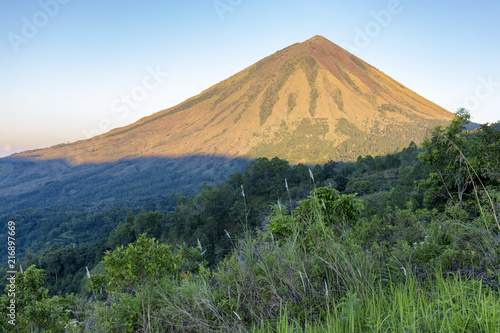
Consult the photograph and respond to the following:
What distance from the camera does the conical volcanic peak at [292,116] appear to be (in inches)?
5468

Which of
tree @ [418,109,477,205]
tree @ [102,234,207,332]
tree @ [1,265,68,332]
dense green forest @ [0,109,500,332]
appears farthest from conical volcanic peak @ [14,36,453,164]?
tree @ [102,234,207,332]

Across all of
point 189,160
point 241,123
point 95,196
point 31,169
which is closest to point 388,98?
point 241,123

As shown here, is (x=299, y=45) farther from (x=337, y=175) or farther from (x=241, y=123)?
(x=337, y=175)

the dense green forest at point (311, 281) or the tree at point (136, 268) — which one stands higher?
the tree at point (136, 268)

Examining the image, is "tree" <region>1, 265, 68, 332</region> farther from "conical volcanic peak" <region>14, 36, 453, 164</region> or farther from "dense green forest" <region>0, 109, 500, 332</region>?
"conical volcanic peak" <region>14, 36, 453, 164</region>

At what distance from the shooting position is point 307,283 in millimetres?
2078

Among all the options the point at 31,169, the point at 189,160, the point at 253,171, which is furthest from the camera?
the point at 31,169

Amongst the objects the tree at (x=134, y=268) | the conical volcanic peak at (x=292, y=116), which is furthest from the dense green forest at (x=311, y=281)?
the conical volcanic peak at (x=292, y=116)

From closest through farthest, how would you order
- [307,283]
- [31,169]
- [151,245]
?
1. [307,283]
2. [151,245]
3. [31,169]

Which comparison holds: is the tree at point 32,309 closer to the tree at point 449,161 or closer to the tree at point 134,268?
the tree at point 134,268

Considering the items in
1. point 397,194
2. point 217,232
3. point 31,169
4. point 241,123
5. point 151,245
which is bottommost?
point 217,232

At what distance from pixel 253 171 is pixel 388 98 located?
6282 inches

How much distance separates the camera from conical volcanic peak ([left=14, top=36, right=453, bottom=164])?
456ft

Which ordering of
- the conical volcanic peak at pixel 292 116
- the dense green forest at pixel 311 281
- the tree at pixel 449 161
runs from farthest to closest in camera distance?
the conical volcanic peak at pixel 292 116 → the tree at pixel 449 161 → the dense green forest at pixel 311 281
